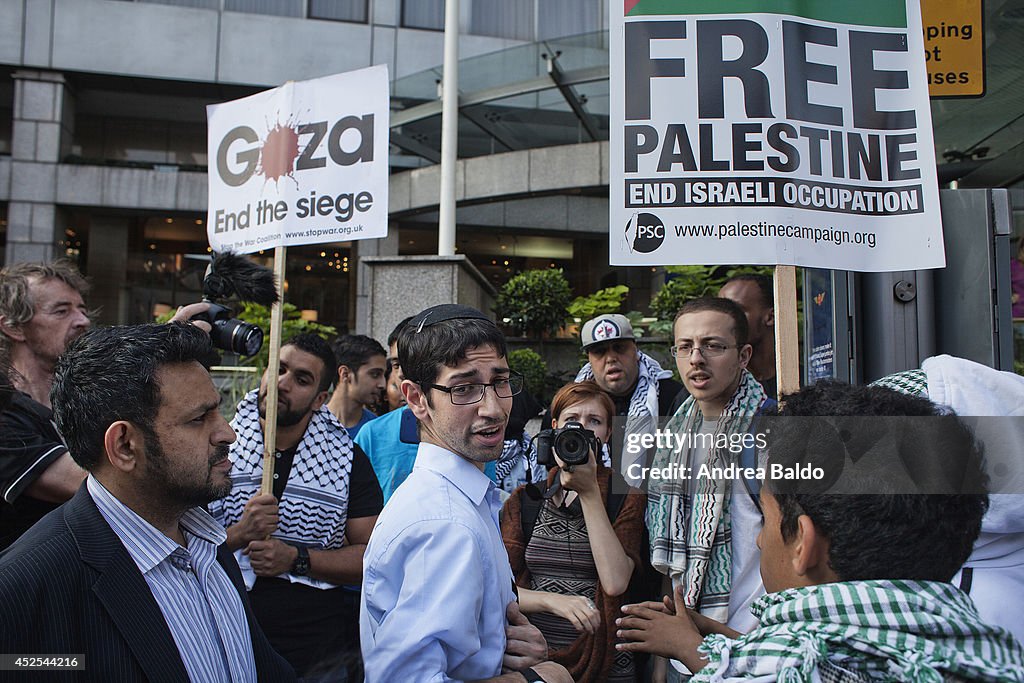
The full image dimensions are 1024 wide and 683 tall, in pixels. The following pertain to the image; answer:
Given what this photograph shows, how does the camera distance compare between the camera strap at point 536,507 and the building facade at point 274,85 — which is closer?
the camera strap at point 536,507

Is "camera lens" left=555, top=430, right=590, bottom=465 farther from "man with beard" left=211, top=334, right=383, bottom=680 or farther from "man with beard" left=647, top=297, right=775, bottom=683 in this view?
"man with beard" left=211, top=334, right=383, bottom=680

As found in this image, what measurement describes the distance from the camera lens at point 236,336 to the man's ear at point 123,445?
115 centimetres

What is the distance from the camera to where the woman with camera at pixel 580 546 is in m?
2.65

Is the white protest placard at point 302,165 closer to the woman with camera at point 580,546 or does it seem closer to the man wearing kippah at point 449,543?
the woman with camera at point 580,546

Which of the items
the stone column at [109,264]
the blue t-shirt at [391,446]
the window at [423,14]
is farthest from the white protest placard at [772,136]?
the stone column at [109,264]

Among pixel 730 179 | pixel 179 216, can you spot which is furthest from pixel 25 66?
pixel 730 179

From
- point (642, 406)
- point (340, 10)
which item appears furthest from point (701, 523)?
point (340, 10)

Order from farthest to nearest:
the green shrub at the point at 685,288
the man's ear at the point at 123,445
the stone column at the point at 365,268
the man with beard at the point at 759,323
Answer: the stone column at the point at 365,268
the green shrub at the point at 685,288
the man with beard at the point at 759,323
the man's ear at the point at 123,445

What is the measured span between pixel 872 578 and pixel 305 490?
2.37m

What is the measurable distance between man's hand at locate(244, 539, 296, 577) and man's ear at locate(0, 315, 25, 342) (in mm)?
1169

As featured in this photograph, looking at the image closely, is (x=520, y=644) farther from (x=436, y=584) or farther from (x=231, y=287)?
(x=231, y=287)

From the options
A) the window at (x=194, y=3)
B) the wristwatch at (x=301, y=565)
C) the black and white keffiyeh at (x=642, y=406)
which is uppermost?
the window at (x=194, y=3)

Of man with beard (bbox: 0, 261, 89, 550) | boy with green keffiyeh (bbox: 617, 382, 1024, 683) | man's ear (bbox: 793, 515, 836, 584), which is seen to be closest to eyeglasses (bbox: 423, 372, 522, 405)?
boy with green keffiyeh (bbox: 617, 382, 1024, 683)

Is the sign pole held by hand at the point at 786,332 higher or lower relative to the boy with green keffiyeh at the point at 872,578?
higher
